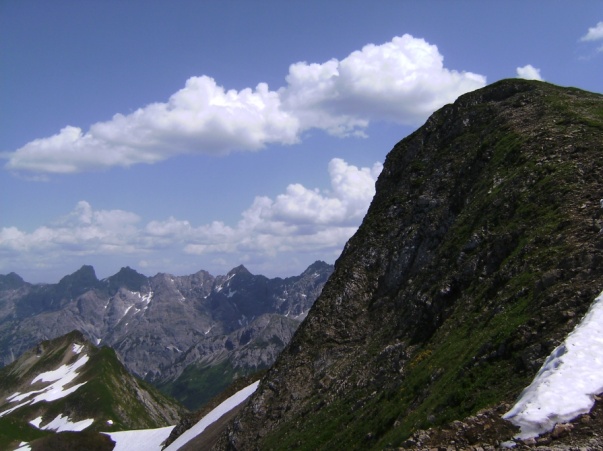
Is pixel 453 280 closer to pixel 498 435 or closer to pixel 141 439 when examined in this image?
pixel 498 435

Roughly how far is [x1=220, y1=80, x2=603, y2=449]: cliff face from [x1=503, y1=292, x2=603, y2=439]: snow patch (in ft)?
3.44

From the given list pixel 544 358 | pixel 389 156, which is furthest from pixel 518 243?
pixel 389 156

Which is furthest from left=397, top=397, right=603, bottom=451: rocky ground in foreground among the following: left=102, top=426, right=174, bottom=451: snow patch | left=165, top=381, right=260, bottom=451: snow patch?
left=102, top=426, right=174, bottom=451: snow patch

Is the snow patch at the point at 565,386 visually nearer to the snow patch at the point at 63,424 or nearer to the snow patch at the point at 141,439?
the snow patch at the point at 141,439

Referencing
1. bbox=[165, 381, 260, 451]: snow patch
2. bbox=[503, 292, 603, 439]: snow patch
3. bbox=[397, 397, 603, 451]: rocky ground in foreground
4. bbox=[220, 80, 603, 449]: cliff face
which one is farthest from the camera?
bbox=[165, 381, 260, 451]: snow patch

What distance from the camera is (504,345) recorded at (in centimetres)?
2220

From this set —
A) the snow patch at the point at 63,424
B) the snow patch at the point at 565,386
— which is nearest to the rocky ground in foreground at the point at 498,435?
the snow patch at the point at 565,386

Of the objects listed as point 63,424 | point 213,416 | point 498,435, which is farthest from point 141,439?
point 498,435

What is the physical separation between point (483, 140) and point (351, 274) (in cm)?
2010

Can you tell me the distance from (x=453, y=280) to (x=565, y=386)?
2092 centimetres

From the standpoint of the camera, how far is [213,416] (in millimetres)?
74938

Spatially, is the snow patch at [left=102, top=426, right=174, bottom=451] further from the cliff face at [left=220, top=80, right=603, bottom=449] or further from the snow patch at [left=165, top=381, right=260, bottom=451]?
the cliff face at [left=220, top=80, right=603, bottom=449]

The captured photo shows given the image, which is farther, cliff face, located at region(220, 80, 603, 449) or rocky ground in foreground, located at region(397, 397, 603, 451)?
cliff face, located at region(220, 80, 603, 449)

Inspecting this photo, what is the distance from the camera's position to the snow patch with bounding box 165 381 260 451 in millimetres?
73062
